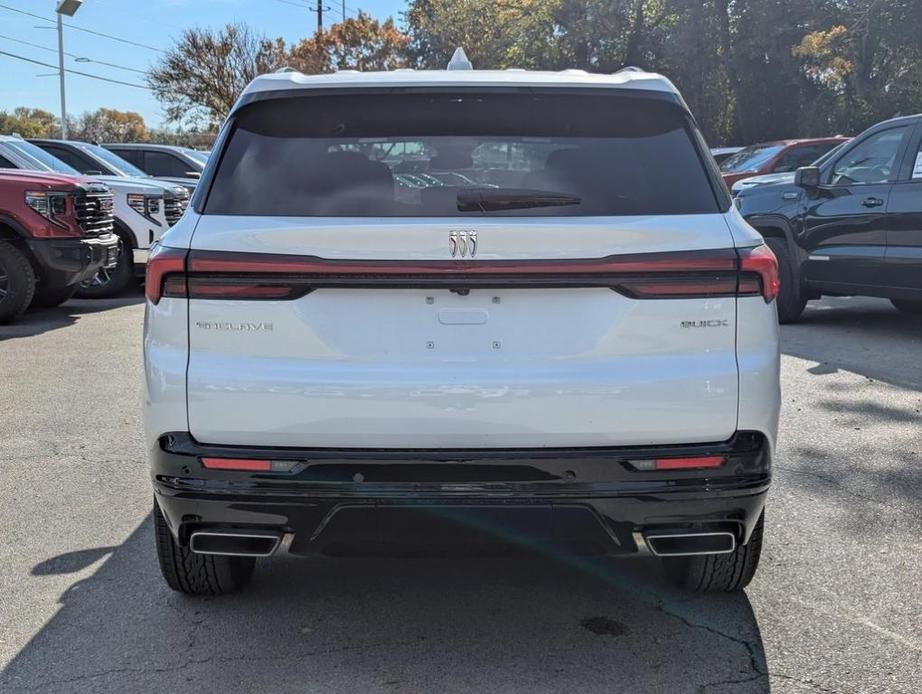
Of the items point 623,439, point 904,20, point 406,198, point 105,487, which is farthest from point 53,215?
point 904,20

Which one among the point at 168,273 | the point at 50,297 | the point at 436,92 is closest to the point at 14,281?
the point at 50,297

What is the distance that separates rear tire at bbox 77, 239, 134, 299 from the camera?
1250 cm

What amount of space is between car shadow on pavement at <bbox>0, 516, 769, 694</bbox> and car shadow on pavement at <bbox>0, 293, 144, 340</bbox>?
21.6 feet

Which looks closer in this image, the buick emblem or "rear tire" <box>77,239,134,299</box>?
the buick emblem

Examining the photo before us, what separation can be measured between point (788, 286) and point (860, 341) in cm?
97

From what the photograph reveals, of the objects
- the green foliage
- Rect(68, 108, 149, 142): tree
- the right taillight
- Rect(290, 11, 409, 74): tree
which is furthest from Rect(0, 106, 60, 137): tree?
the right taillight

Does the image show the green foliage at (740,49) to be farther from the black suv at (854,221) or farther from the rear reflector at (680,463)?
the rear reflector at (680,463)

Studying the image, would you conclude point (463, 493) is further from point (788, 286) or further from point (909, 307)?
point (909, 307)

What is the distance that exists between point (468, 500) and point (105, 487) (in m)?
2.76

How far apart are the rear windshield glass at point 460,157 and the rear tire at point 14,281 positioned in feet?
25.2

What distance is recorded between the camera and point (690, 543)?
3.10 m

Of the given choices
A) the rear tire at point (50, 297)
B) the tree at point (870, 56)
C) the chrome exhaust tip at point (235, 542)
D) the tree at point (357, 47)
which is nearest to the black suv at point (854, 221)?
the chrome exhaust tip at point (235, 542)

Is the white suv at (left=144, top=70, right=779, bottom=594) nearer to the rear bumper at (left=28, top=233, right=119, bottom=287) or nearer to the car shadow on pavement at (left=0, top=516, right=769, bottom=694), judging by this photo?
the car shadow on pavement at (left=0, top=516, right=769, bottom=694)

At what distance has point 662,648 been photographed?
335 centimetres
